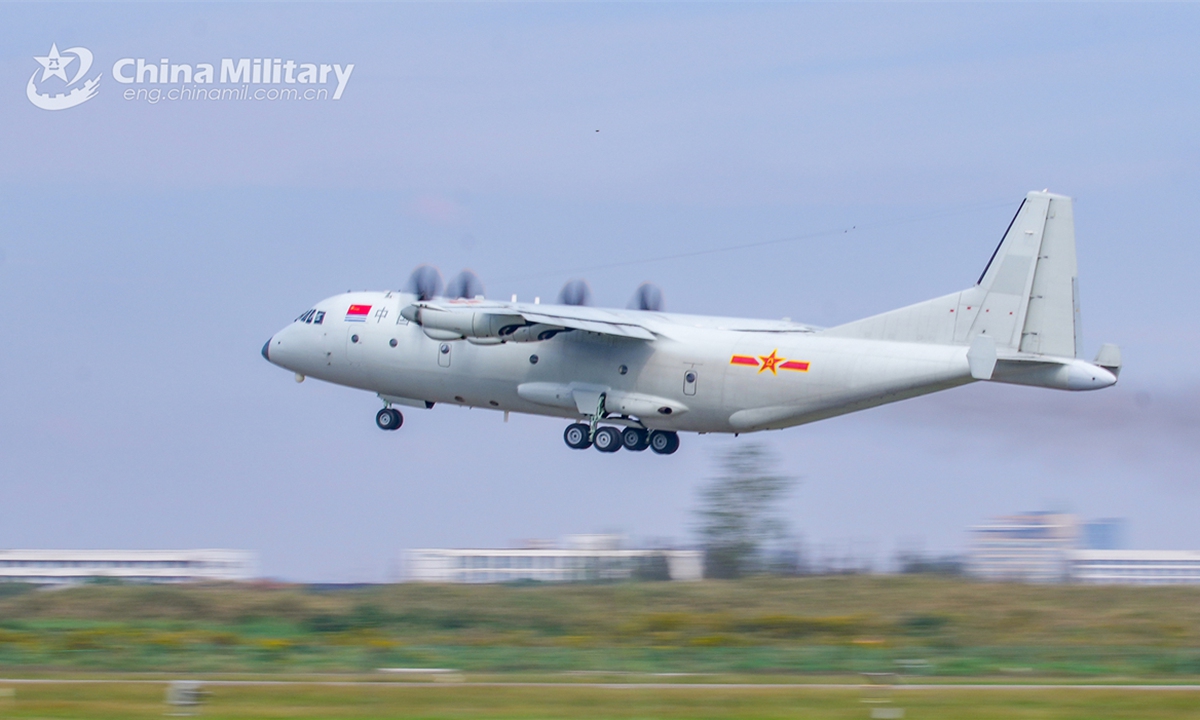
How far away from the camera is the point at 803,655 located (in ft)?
84.8

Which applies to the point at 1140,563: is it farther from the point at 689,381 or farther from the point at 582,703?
the point at 582,703

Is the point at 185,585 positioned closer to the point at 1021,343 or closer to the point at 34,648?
the point at 34,648

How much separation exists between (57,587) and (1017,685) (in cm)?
2328

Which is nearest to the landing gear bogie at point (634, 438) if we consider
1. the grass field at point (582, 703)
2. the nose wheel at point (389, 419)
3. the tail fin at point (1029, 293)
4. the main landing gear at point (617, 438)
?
the main landing gear at point (617, 438)

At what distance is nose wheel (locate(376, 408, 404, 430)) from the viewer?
42.2m

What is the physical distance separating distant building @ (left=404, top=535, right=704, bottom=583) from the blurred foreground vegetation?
1193mm

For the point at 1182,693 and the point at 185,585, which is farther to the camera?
the point at 185,585

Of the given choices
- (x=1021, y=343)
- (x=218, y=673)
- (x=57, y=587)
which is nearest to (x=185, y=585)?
(x=57, y=587)

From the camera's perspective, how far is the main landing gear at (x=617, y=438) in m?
38.6

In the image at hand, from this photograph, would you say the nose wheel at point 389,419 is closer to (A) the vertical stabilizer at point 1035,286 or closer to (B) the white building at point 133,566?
(B) the white building at point 133,566

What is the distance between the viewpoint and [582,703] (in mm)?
20422

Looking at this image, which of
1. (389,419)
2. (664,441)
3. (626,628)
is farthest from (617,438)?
(626,628)

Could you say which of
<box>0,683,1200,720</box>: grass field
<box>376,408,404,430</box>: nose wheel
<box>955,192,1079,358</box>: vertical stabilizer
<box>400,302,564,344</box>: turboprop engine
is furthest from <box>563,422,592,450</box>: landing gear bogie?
<box>0,683,1200,720</box>: grass field

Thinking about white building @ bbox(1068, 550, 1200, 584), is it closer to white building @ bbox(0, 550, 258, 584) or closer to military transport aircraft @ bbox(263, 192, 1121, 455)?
military transport aircraft @ bbox(263, 192, 1121, 455)
